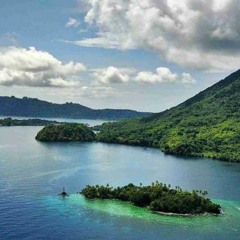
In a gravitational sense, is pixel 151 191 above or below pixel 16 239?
above

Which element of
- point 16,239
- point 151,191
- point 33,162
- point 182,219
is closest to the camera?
point 16,239

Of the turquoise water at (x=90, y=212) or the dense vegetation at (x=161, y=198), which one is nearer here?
the turquoise water at (x=90, y=212)

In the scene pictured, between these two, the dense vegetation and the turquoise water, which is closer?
the turquoise water

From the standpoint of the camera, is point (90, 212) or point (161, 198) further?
point (161, 198)

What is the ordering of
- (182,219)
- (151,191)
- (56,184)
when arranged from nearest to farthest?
(182,219) → (151,191) → (56,184)

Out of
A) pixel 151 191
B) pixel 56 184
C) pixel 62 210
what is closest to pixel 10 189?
pixel 56 184

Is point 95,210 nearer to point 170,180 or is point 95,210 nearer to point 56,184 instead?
point 56,184

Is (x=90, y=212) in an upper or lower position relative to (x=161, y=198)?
lower

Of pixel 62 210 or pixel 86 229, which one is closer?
pixel 86 229
